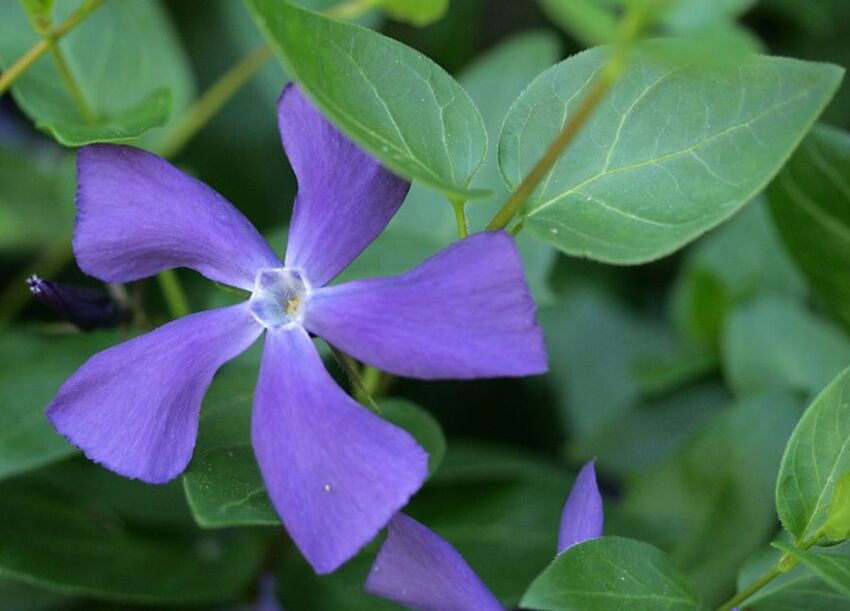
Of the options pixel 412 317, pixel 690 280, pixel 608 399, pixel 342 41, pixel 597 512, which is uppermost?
pixel 342 41

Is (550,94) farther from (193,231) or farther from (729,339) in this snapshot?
(729,339)

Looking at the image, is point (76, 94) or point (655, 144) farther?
point (76, 94)

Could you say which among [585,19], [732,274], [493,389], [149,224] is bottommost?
[493,389]

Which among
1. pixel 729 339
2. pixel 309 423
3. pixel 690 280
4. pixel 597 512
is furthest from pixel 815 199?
pixel 309 423

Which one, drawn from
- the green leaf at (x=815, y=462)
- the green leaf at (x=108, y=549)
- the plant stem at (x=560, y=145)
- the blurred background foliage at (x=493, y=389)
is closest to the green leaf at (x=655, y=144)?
the plant stem at (x=560, y=145)

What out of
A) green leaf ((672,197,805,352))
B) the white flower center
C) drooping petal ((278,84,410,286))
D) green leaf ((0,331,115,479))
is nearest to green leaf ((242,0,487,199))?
drooping petal ((278,84,410,286))

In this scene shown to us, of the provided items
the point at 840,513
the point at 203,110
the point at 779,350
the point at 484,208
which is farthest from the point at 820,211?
the point at 203,110

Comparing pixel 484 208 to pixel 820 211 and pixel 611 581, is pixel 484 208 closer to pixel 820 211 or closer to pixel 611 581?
pixel 820 211
